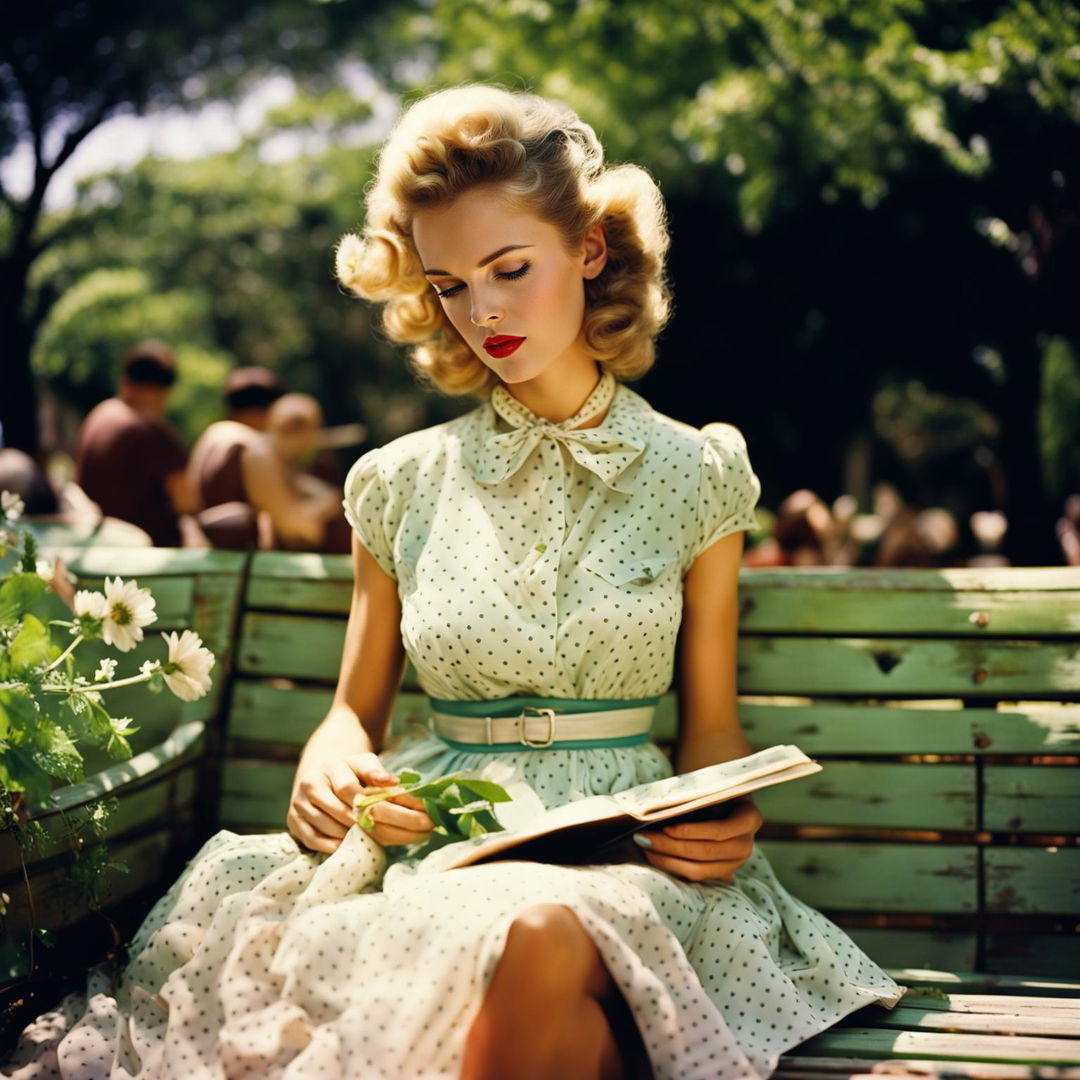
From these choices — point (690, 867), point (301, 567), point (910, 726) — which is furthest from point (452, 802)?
point (910, 726)

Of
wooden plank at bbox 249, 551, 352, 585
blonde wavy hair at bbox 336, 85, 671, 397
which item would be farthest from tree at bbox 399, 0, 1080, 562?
wooden plank at bbox 249, 551, 352, 585

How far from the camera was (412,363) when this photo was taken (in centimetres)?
259

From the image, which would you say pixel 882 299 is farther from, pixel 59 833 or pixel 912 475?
pixel 912 475

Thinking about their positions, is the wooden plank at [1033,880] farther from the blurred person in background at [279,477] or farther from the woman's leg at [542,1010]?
the blurred person in background at [279,477]

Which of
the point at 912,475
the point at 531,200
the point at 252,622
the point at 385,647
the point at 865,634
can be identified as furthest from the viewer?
the point at 912,475

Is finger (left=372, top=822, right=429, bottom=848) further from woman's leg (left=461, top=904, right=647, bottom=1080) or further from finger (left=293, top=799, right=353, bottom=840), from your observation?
woman's leg (left=461, top=904, right=647, bottom=1080)

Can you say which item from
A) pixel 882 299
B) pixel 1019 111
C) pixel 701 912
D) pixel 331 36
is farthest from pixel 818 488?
pixel 331 36

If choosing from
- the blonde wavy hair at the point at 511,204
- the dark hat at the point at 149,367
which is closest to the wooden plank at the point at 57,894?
the blonde wavy hair at the point at 511,204

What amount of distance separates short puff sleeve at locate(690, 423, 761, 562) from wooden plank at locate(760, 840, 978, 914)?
0.74m

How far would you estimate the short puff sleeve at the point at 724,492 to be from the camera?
A: 2.17m

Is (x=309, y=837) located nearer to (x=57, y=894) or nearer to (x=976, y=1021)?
(x=57, y=894)

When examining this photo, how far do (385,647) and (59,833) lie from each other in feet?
2.18

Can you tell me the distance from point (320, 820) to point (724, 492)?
0.95 metres

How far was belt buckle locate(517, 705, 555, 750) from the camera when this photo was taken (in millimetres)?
2080
